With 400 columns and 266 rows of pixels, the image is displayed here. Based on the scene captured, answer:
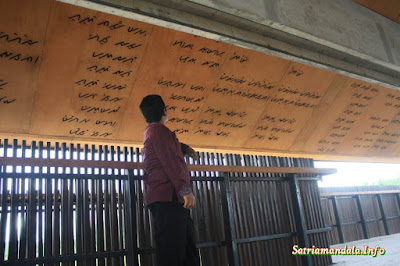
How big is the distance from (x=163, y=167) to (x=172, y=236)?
405 mm

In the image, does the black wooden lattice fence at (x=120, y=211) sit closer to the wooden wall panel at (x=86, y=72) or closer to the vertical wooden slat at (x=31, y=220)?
the vertical wooden slat at (x=31, y=220)

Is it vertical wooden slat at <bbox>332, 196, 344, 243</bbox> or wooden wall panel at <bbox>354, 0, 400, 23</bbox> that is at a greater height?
wooden wall panel at <bbox>354, 0, 400, 23</bbox>

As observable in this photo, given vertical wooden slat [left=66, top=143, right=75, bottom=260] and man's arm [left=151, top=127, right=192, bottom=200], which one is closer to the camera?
man's arm [left=151, top=127, right=192, bottom=200]

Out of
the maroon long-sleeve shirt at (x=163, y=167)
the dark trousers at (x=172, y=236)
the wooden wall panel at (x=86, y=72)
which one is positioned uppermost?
the wooden wall panel at (x=86, y=72)

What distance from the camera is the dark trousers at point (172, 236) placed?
1.92 m

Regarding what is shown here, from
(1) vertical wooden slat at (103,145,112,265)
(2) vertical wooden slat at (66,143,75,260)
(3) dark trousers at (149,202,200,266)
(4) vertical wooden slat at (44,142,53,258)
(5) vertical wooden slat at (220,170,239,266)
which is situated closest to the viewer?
(3) dark trousers at (149,202,200,266)

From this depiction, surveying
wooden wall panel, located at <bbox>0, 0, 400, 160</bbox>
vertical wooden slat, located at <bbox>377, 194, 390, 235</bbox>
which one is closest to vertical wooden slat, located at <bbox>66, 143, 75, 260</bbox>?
wooden wall panel, located at <bbox>0, 0, 400, 160</bbox>

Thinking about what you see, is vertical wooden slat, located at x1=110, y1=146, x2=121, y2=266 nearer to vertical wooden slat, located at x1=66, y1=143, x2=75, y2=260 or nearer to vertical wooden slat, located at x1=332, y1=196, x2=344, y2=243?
vertical wooden slat, located at x1=66, y1=143, x2=75, y2=260

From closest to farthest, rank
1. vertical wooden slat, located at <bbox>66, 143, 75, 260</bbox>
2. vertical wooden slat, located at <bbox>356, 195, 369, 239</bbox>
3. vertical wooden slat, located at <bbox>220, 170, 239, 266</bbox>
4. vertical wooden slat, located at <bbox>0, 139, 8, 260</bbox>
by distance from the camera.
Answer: vertical wooden slat, located at <bbox>0, 139, 8, 260</bbox>
vertical wooden slat, located at <bbox>66, 143, 75, 260</bbox>
vertical wooden slat, located at <bbox>220, 170, 239, 266</bbox>
vertical wooden slat, located at <bbox>356, 195, 369, 239</bbox>

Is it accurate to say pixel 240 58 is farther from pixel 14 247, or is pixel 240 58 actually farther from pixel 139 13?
pixel 14 247

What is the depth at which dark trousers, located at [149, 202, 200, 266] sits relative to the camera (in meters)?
1.92

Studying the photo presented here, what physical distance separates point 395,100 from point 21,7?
195 inches

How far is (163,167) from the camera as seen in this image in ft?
6.75

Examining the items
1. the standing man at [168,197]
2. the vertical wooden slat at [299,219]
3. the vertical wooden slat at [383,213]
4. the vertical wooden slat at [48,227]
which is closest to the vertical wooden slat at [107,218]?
the vertical wooden slat at [48,227]
